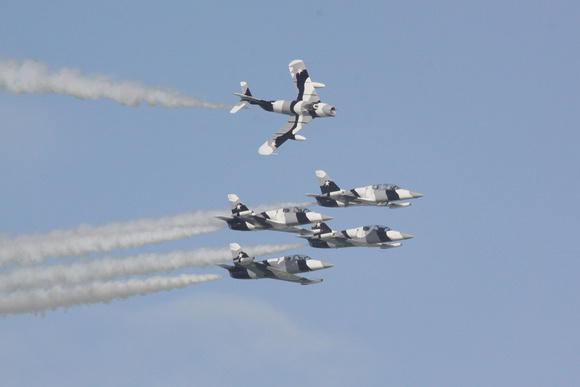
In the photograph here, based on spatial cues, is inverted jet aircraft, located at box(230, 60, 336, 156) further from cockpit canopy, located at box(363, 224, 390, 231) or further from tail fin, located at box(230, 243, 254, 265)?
cockpit canopy, located at box(363, 224, 390, 231)

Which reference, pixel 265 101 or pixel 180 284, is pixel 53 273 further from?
pixel 265 101

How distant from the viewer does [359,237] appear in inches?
4154

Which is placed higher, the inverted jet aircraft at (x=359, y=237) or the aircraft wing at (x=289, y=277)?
the inverted jet aircraft at (x=359, y=237)

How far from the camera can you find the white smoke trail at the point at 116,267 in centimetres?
10194

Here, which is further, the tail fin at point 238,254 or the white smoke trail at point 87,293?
the tail fin at point 238,254

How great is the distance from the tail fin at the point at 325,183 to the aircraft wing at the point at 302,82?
438 inches

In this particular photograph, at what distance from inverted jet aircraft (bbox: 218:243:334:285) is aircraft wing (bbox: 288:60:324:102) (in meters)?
23.1

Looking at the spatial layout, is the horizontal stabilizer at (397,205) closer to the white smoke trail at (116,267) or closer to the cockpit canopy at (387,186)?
the cockpit canopy at (387,186)

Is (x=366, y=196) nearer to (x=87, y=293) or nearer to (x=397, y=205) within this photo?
(x=397, y=205)

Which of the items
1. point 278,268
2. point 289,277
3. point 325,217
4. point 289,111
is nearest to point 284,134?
point 289,111

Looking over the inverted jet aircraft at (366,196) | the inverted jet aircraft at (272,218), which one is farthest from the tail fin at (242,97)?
Answer: the inverted jet aircraft at (366,196)

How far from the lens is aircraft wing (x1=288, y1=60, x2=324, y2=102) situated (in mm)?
118500

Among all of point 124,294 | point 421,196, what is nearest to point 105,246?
point 124,294

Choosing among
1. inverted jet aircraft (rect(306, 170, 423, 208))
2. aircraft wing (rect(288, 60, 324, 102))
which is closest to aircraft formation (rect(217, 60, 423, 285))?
inverted jet aircraft (rect(306, 170, 423, 208))
